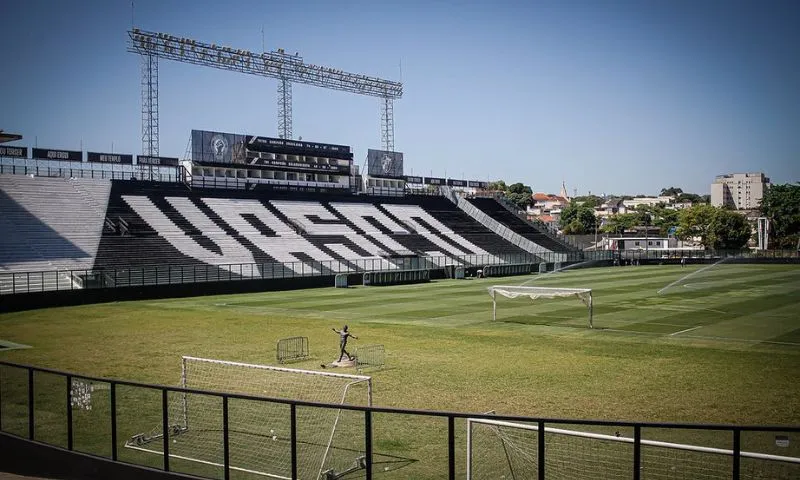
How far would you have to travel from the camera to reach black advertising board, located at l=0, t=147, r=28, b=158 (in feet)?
212

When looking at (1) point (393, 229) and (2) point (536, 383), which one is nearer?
(2) point (536, 383)

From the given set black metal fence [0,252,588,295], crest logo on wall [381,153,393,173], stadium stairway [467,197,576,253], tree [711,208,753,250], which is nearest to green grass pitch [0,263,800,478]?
black metal fence [0,252,588,295]

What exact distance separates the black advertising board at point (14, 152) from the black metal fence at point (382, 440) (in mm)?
58329

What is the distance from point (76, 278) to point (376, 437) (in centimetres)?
3804

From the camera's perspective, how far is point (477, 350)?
25.8m

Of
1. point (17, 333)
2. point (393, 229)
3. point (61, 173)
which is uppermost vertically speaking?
point (61, 173)

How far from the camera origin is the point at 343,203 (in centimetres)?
8569

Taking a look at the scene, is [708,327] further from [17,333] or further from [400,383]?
[17,333]

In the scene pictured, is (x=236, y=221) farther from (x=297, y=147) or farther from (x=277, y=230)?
(x=297, y=147)

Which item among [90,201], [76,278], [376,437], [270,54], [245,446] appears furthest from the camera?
[270,54]

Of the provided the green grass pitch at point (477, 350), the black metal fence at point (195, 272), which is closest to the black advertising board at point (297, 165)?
the black metal fence at point (195, 272)

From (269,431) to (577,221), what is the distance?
169m

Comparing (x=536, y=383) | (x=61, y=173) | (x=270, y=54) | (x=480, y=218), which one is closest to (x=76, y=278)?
(x=61, y=173)

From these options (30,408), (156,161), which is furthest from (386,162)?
(30,408)
